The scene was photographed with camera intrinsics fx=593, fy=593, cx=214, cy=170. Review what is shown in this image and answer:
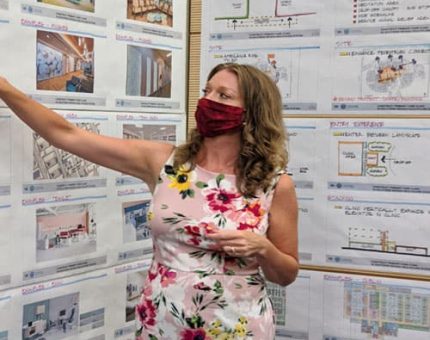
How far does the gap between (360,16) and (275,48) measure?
271 millimetres

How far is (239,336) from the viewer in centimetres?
140

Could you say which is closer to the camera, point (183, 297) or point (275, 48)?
point (183, 297)

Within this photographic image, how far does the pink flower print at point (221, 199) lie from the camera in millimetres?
1425

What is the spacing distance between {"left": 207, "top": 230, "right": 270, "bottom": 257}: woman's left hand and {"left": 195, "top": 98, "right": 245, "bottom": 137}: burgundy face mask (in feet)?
0.88

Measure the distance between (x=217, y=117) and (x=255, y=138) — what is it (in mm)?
114

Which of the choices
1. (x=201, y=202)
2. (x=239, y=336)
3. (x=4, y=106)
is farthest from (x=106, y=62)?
(x=239, y=336)

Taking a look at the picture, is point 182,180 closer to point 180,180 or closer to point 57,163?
point 180,180

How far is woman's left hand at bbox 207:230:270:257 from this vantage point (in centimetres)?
132

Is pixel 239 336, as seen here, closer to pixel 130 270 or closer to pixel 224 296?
pixel 224 296

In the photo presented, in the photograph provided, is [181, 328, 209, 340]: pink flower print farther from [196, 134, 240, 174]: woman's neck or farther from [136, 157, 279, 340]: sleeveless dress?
[196, 134, 240, 174]: woman's neck

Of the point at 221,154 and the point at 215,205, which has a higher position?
the point at 221,154

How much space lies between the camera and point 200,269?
1.40 metres

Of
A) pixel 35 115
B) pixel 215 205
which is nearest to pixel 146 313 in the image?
pixel 215 205

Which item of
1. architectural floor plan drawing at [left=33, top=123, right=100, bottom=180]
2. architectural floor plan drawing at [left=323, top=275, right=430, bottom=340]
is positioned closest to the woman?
architectural floor plan drawing at [left=33, top=123, right=100, bottom=180]
